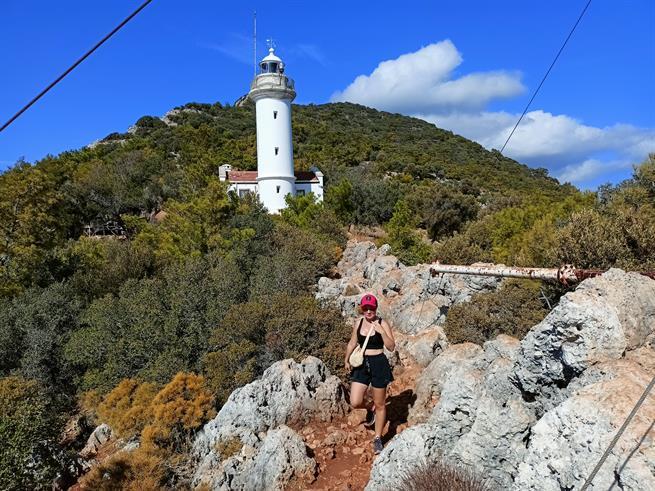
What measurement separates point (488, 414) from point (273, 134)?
2689cm

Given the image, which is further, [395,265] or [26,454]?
[395,265]

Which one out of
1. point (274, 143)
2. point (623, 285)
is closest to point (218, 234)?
point (274, 143)

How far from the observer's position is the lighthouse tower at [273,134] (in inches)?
1141

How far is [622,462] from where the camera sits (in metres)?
2.47

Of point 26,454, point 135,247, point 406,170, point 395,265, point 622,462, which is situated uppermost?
point 406,170

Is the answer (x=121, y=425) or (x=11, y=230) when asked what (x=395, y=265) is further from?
(x=11, y=230)

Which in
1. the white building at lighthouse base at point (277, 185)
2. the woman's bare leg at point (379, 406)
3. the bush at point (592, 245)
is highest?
the white building at lighthouse base at point (277, 185)

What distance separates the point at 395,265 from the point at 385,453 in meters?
9.48

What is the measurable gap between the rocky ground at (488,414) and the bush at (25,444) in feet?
7.73

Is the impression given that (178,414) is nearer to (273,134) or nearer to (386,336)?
(386,336)

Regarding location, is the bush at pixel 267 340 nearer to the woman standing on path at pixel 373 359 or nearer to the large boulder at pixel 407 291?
the large boulder at pixel 407 291

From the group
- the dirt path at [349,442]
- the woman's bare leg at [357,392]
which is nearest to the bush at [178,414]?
the dirt path at [349,442]

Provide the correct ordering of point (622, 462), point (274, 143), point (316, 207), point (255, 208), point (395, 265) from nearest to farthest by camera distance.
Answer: point (622, 462) < point (395, 265) < point (255, 208) < point (316, 207) < point (274, 143)

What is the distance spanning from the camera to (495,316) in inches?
320
